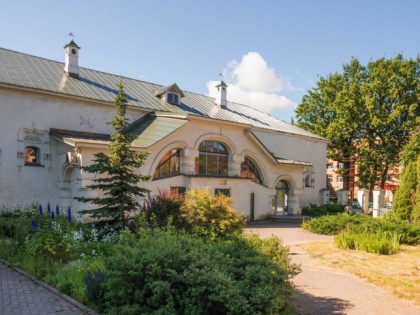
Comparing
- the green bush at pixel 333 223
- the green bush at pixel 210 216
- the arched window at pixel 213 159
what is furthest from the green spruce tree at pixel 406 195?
the green bush at pixel 210 216

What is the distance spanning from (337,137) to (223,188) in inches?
738

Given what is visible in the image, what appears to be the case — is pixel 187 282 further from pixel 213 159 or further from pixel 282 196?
pixel 282 196

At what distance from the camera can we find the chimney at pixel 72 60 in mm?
22375

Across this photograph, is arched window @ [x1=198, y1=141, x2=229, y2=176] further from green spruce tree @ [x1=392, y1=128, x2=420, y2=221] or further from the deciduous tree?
the deciduous tree

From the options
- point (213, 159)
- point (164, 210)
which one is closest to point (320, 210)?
point (213, 159)

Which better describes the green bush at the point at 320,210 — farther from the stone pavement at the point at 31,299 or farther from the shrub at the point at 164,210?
the stone pavement at the point at 31,299

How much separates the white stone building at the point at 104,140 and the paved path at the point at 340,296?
444 inches

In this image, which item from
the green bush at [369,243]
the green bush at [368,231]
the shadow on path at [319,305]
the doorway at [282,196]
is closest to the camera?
the shadow on path at [319,305]

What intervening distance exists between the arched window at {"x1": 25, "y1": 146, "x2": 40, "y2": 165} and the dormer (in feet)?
29.8

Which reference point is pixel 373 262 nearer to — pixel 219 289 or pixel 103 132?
pixel 219 289

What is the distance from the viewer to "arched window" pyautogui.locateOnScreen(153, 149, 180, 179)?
66.4ft

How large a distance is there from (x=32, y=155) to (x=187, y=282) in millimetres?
16031

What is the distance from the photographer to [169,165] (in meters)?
20.8

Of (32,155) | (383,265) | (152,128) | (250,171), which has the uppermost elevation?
(152,128)
